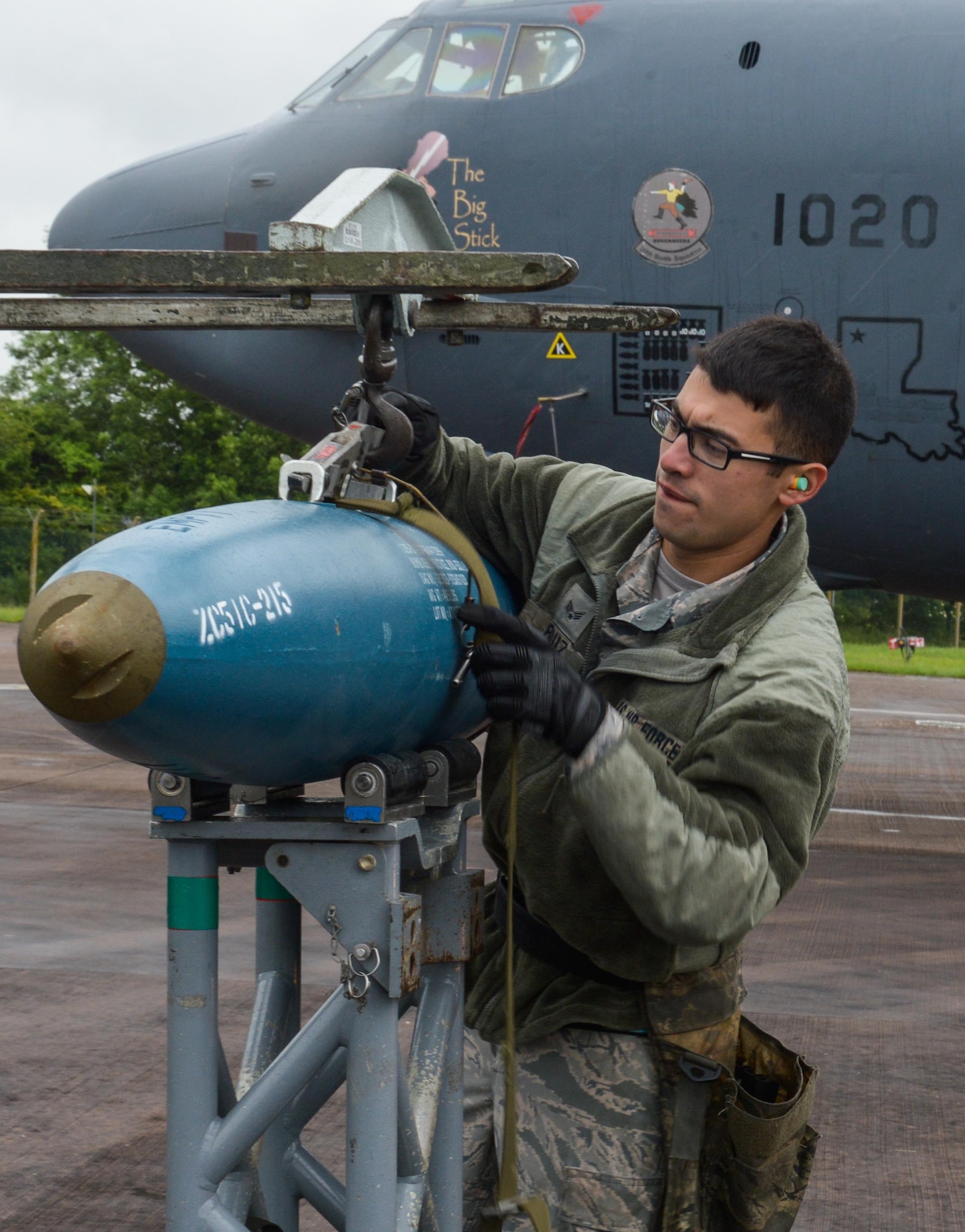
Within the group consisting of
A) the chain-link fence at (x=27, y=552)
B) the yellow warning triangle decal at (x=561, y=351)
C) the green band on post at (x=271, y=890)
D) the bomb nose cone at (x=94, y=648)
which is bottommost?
the chain-link fence at (x=27, y=552)

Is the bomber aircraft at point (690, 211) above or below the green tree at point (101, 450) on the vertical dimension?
above

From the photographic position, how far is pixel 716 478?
2561mm

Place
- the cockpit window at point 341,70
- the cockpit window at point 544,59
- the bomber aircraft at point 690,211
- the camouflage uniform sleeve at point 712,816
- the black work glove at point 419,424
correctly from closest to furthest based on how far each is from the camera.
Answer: the camouflage uniform sleeve at point 712,816
the black work glove at point 419,424
the bomber aircraft at point 690,211
the cockpit window at point 544,59
the cockpit window at point 341,70

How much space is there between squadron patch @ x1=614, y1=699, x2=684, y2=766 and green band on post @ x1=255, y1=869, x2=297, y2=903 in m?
0.69

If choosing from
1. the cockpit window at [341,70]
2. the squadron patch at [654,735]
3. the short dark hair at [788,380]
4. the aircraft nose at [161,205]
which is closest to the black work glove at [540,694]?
the squadron patch at [654,735]

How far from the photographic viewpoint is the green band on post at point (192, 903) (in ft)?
7.84

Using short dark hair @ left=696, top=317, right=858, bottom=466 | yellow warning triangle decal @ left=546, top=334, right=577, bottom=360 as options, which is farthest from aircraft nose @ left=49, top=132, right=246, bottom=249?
short dark hair @ left=696, top=317, right=858, bottom=466

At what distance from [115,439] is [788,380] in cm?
3844

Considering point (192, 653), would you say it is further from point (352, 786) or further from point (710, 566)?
point (710, 566)

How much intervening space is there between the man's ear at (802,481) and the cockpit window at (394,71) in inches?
242

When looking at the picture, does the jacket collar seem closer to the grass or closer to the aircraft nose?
the aircraft nose

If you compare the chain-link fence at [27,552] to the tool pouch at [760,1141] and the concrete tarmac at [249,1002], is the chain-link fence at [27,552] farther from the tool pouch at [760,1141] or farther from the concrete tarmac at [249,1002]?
the tool pouch at [760,1141]

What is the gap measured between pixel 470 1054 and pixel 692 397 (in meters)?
1.41

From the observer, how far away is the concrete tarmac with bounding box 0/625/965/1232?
13.4 ft
